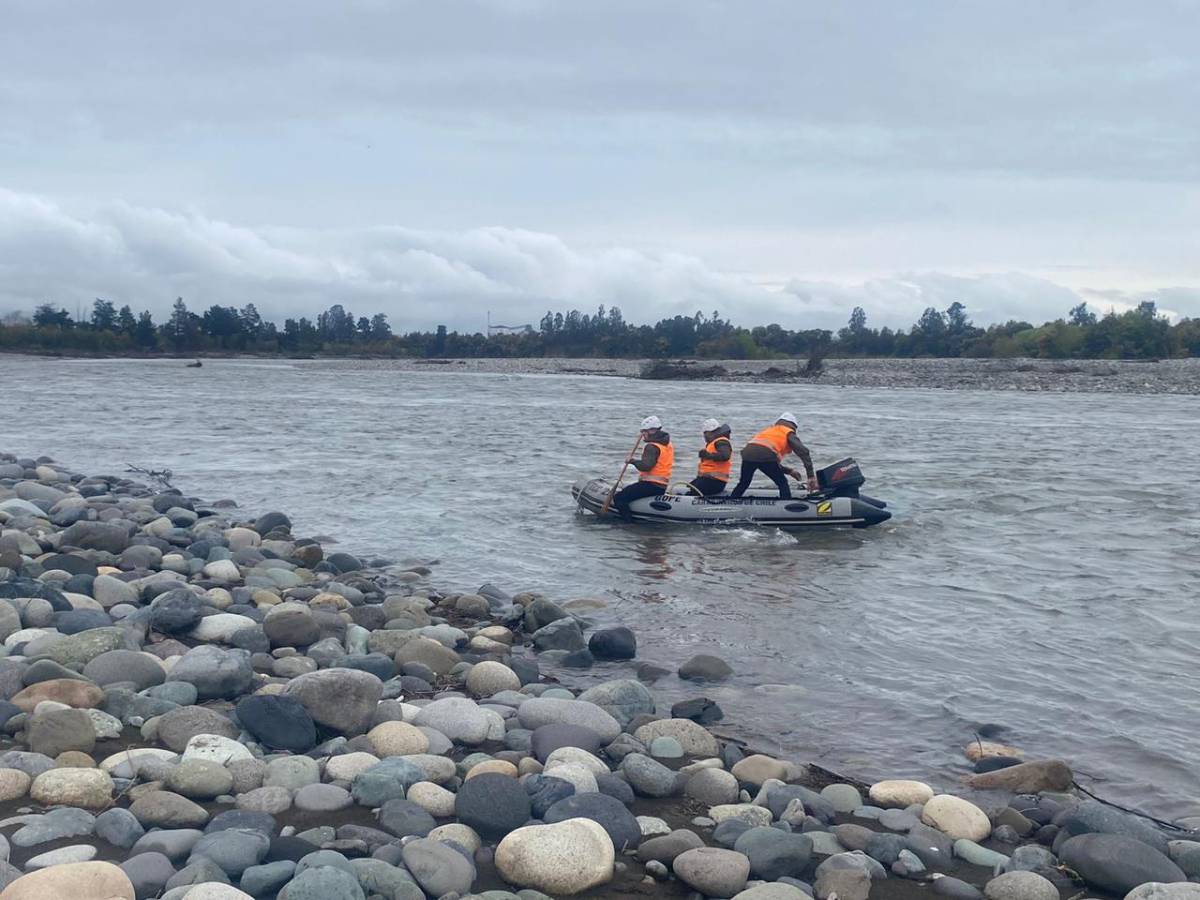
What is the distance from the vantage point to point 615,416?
36.8m

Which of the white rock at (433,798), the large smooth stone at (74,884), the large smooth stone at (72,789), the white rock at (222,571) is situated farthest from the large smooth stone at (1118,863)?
the white rock at (222,571)

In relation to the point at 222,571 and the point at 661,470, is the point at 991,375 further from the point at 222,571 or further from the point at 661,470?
the point at 222,571

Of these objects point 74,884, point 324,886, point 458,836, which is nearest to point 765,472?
point 458,836

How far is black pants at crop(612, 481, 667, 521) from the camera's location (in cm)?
1534

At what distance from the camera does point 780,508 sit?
49.1 ft

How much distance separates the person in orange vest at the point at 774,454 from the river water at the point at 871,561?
92 cm

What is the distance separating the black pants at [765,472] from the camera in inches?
602

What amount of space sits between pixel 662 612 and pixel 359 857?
20.1 feet

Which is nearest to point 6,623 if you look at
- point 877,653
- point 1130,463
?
point 877,653

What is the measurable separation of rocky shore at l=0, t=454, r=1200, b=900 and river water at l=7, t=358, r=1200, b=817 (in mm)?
711

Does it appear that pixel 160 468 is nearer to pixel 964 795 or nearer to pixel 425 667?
pixel 425 667

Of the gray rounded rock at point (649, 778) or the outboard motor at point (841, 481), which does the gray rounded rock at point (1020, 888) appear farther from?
the outboard motor at point (841, 481)

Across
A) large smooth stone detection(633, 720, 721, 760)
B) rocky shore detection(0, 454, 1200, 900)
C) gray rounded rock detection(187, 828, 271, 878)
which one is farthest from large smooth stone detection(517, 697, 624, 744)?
gray rounded rock detection(187, 828, 271, 878)

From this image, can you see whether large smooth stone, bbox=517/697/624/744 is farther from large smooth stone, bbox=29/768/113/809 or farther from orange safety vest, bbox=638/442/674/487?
orange safety vest, bbox=638/442/674/487
